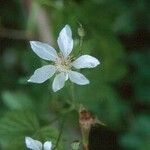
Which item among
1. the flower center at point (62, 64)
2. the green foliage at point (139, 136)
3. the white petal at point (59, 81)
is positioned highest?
the flower center at point (62, 64)

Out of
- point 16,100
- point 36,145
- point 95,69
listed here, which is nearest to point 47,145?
point 36,145

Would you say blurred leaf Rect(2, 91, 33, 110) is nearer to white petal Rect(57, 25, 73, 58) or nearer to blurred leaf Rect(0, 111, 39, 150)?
blurred leaf Rect(0, 111, 39, 150)

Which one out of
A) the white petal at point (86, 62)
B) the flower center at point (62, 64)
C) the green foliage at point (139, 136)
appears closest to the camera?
the white petal at point (86, 62)

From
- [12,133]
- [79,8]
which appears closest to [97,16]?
[79,8]

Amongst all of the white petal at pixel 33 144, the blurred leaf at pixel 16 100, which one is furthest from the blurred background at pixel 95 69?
the white petal at pixel 33 144

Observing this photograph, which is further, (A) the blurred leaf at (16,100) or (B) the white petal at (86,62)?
(A) the blurred leaf at (16,100)

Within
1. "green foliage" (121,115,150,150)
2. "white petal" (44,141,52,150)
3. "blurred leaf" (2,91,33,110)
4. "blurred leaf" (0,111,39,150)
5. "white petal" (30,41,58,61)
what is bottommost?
"green foliage" (121,115,150,150)

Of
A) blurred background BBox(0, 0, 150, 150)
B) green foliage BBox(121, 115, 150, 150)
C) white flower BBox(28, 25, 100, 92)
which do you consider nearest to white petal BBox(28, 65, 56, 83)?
white flower BBox(28, 25, 100, 92)

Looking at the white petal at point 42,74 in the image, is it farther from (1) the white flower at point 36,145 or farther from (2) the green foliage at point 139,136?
(2) the green foliage at point 139,136
